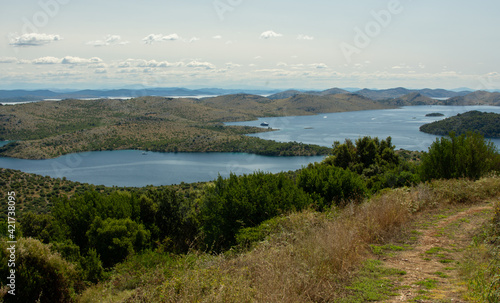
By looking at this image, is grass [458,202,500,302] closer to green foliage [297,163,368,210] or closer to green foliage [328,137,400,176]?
green foliage [297,163,368,210]

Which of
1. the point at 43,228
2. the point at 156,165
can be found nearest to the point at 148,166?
the point at 156,165

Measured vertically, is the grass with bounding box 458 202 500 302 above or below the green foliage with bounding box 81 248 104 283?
above

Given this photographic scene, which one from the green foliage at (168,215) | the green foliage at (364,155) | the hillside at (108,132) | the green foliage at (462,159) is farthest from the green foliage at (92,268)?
the hillside at (108,132)

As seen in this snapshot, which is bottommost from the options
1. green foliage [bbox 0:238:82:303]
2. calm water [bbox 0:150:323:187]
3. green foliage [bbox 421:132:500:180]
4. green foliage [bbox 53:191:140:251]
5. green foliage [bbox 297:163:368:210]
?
calm water [bbox 0:150:323:187]

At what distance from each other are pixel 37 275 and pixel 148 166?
248ft

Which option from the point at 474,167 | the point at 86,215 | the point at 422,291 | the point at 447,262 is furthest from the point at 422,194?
the point at 86,215

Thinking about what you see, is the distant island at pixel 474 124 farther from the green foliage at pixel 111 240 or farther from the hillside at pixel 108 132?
the green foliage at pixel 111 240

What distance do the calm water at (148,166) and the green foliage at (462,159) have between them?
2088 inches

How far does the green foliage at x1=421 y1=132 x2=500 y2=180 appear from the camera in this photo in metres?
10.3

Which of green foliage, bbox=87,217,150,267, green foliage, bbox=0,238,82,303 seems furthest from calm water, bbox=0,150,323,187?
green foliage, bbox=0,238,82,303

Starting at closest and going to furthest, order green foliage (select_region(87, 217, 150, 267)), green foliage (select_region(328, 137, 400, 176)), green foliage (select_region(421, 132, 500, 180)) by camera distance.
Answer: green foliage (select_region(421, 132, 500, 180)) → green foliage (select_region(87, 217, 150, 267)) → green foliage (select_region(328, 137, 400, 176))

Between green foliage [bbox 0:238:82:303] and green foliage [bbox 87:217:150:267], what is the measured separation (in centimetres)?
601

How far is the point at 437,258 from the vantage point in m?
4.27

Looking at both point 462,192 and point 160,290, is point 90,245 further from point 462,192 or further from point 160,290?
point 462,192
